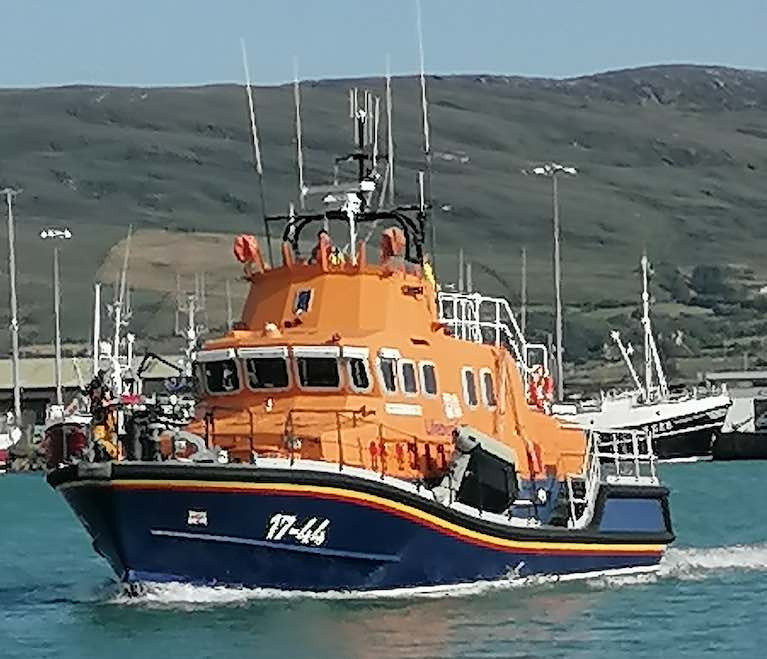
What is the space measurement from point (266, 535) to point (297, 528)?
0.31 m

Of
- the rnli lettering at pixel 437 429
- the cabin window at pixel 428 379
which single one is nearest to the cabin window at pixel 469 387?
the cabin window at pixel 428 379

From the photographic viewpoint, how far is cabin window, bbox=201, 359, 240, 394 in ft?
82.9

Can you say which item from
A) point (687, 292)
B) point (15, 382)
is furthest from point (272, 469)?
point (687, 292)

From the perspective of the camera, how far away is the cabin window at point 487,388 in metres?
26.3

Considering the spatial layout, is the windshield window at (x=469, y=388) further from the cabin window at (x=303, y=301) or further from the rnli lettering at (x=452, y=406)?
the cabin window at (x=303, y=301)

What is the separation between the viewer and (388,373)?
81.7ft

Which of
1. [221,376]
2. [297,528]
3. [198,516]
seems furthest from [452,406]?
[198,516]

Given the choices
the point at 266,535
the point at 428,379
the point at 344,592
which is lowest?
the point at 344,592

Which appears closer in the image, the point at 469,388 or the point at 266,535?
the point at 266,535

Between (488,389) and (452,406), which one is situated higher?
(488,389)

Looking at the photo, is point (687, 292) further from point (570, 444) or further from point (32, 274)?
point (570, 444)

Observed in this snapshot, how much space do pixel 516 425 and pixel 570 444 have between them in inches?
58.1

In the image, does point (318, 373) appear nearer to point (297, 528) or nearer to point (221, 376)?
point (221, 376)

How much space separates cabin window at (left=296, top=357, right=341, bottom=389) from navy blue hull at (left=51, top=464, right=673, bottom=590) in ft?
5.54
